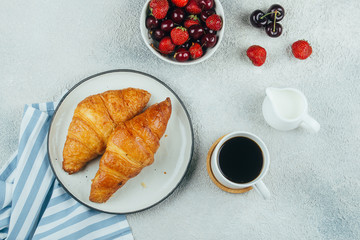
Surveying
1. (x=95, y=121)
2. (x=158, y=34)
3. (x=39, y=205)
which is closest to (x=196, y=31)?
(x=158, y=34)

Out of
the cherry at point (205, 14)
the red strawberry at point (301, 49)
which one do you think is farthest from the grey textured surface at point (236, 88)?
the cherry at point (205, 14)

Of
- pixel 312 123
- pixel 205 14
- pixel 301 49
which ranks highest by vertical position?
pixel 205 14

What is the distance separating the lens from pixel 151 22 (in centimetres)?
140

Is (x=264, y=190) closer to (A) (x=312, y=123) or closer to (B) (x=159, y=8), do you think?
(A) (x=312, y=123)

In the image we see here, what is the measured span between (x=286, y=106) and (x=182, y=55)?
0.46 meters

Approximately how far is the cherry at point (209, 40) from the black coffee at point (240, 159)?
380 mm

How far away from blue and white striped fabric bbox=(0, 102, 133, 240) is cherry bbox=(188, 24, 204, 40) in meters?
0.68

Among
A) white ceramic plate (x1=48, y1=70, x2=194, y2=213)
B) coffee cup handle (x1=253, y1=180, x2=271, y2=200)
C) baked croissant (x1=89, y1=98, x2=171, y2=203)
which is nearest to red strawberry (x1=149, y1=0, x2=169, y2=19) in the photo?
Answer: white ceramic plate (x1=48, y1=70, x2=194, y2=213)

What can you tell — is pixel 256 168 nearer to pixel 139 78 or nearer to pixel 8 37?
pixel 139 78

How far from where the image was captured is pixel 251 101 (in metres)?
1.54

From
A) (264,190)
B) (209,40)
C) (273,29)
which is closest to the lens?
(264,190)

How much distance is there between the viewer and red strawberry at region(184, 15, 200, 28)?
4.63 feet

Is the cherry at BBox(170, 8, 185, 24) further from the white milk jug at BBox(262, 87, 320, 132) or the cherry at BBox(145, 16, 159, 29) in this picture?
the white milk jug at BBox(262, 87, 320, 132)

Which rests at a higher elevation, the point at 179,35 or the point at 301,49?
the point at 179,35
